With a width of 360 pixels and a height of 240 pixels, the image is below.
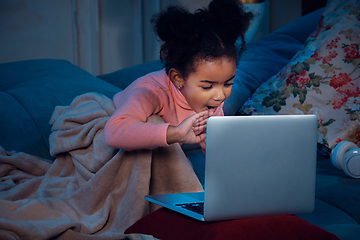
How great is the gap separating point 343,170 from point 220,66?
1.76 feet

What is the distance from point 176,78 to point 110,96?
1.60ft

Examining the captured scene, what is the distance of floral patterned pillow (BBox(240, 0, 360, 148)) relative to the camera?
126 centimetres

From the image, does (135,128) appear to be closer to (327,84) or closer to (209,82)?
(209,82)

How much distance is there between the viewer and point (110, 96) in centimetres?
143

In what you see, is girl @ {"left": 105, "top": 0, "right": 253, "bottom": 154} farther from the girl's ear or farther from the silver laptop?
the silver laptop

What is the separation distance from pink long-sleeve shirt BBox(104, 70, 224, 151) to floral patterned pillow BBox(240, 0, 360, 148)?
32 centimetres

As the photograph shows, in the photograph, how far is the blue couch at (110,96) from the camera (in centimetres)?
92

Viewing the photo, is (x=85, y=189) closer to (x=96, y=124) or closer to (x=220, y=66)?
(x=96, y=124)

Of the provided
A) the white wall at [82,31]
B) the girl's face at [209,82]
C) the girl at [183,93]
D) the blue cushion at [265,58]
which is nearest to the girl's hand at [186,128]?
the girl at [183,93]

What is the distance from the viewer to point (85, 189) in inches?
37.8

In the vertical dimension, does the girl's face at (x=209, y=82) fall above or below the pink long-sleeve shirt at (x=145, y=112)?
above

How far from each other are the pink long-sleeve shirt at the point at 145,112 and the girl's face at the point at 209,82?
0.10m

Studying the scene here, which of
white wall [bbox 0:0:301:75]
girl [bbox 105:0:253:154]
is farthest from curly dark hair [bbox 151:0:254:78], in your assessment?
white wall [bbox 0:0:301:75]

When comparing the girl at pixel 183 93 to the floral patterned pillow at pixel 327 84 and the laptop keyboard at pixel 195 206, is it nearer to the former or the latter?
the laptop keyboard at pixel 195 206
